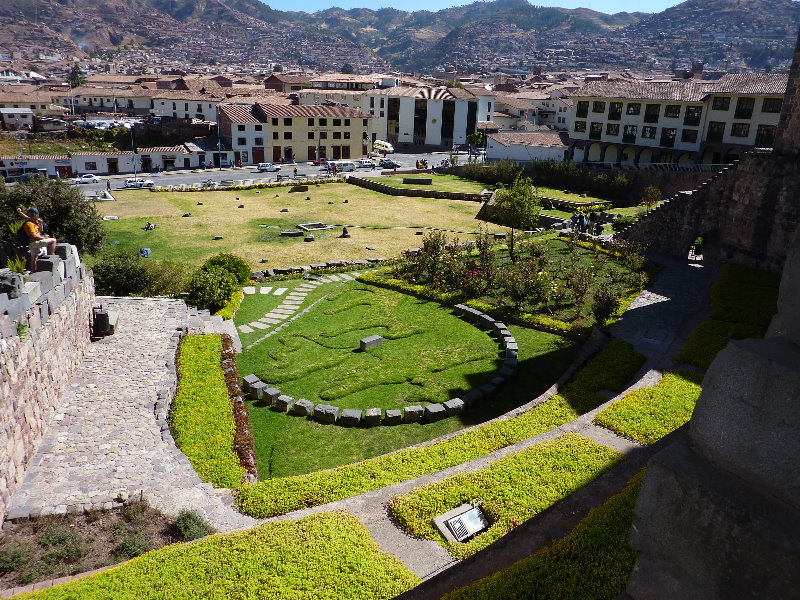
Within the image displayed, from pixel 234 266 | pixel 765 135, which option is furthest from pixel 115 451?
pixel 765 135

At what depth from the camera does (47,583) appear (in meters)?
8.96

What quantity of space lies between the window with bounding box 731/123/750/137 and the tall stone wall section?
54629mm

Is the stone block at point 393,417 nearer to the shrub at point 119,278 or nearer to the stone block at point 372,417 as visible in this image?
the stone block at point 372,417

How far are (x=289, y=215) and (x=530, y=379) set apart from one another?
31203mm

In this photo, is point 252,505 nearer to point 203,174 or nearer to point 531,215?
point 531,215

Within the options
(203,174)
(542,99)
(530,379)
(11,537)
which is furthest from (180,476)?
(542,99)

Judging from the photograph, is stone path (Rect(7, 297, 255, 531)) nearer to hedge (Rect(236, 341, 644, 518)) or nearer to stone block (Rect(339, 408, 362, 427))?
hedge (Rect(236, 341, 644, 518))

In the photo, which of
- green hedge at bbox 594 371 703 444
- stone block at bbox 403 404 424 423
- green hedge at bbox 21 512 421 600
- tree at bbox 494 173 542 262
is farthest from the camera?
tree at bbox 494 173 542 262

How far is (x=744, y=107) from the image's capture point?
168 feet

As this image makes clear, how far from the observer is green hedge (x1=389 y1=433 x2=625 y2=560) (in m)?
9.39

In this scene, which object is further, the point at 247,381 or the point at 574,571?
the point at 247,381

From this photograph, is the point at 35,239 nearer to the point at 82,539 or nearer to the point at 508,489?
the point at 82,539

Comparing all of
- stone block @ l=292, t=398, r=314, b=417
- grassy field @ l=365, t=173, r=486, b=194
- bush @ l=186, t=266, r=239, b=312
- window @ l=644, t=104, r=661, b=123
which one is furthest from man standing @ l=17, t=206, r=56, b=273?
window @ l=644, t=104, r=661, b=123

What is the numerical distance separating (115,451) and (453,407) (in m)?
8.35
